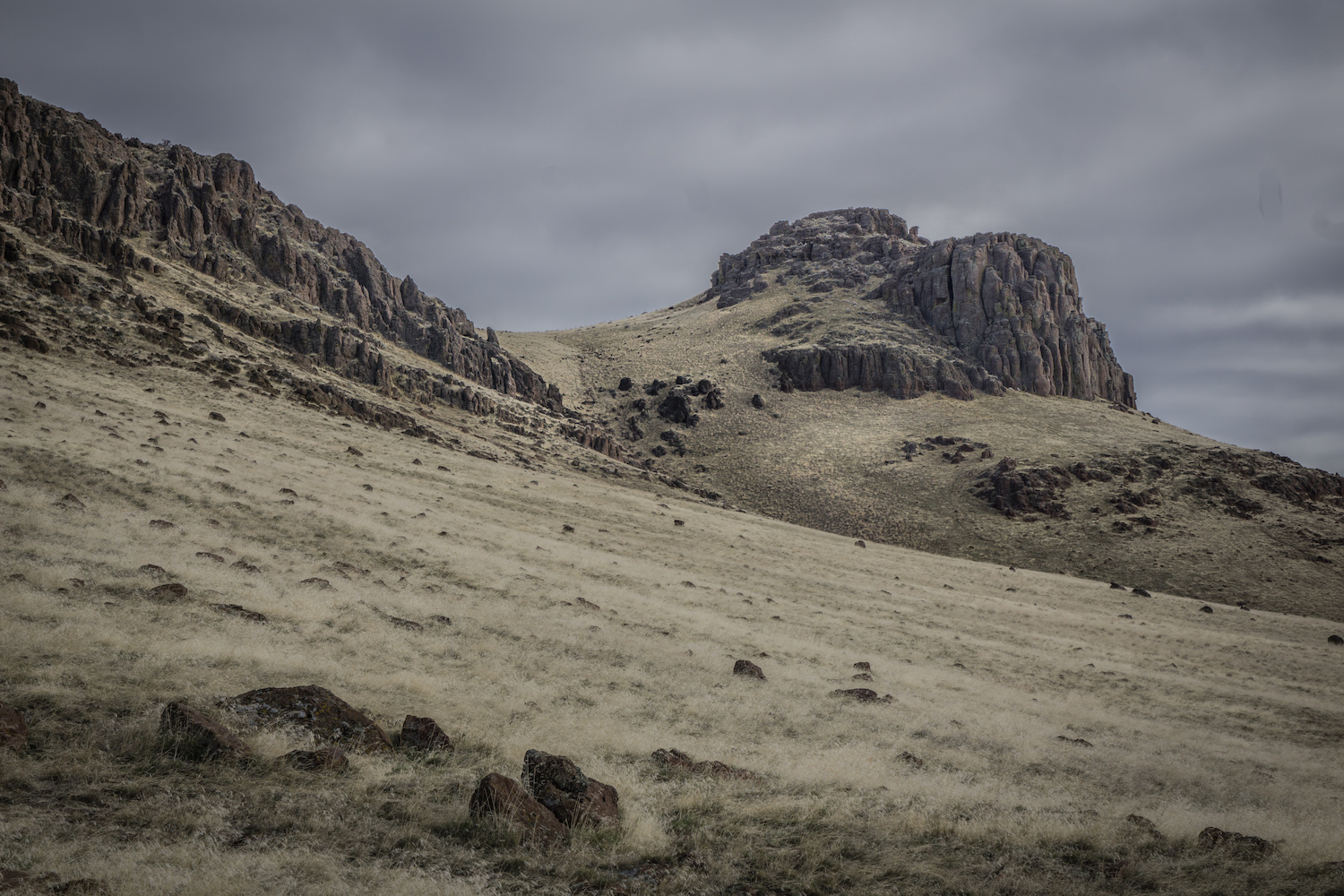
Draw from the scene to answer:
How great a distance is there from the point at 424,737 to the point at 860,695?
13025 mm

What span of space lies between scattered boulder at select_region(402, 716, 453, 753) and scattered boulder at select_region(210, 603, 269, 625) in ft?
22.9

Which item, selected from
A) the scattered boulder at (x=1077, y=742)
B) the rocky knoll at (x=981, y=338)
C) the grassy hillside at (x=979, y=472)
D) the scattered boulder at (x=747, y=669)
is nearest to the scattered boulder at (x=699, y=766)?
the scattered boulder at (x=747, y=669)

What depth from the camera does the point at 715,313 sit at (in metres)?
167

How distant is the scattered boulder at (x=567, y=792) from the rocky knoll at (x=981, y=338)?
383ft

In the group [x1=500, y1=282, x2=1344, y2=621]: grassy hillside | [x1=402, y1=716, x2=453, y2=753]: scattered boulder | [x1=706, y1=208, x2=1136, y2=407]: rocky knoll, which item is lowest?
[x1=402, y1=716, x2=453, y2=753]: scattered boulder

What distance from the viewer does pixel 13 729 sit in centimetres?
787

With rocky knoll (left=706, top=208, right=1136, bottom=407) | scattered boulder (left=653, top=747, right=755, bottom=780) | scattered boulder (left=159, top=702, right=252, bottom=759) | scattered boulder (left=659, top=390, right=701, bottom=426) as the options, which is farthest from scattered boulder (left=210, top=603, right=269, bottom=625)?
rocky knoll (left=706, top=208, right=1136, bottom=407)

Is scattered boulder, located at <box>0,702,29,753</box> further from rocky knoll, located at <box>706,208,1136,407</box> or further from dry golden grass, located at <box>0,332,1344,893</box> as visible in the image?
rocky knoll, located at <box>706,208,1136,407</box>

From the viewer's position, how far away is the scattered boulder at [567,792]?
8.62 metres

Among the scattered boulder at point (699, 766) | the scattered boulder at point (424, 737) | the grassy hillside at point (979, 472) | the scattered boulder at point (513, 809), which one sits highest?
the grassy hillside at point (979, 472)

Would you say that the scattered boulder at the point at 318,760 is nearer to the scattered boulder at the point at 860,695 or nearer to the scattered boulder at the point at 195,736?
the scattered boulder at the point at 195,736

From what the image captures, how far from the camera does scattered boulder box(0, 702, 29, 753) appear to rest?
7699mm

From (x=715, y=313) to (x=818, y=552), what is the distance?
413ft

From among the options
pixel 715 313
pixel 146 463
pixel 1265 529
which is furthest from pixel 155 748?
pixel 715 313
